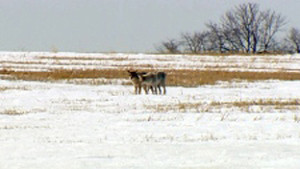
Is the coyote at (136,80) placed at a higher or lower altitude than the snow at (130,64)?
lower

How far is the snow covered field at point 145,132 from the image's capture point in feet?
26.7

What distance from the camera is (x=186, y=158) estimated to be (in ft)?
27.4

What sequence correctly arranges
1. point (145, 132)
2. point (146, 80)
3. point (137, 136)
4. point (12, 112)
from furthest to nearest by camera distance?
point (146, 80)
point (12, 112)
point (145, 132)
point (137, 136)

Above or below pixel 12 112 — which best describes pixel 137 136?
below

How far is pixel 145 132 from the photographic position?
433 inches

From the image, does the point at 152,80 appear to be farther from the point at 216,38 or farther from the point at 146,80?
the point at 216,38

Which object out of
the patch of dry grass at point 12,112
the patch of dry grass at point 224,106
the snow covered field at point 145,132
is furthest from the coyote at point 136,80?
the patch of dry grass at point 12,112

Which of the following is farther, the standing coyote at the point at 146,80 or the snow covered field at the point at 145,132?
the standing coyote at the point at 146,80

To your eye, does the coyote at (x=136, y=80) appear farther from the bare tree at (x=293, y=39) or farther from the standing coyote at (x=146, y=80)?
the bare tree at (x=293, y=39)

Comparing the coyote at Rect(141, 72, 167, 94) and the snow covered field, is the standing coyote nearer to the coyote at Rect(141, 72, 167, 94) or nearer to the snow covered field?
the coyote at Rect(141, 72, 167, 94)

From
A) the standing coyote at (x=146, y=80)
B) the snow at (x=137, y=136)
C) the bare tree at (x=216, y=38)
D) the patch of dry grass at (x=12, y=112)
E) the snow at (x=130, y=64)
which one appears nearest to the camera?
the snow at (x=137, y=136)

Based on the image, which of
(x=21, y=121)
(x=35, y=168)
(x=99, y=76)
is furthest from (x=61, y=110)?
(x=99, y=76)

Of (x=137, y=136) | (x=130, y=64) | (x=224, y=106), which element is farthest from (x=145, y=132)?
(x=130, y=64)

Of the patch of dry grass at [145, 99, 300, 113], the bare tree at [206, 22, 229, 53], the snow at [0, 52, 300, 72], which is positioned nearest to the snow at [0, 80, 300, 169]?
the patch of dry grass at [145, 99, 300, 113]
